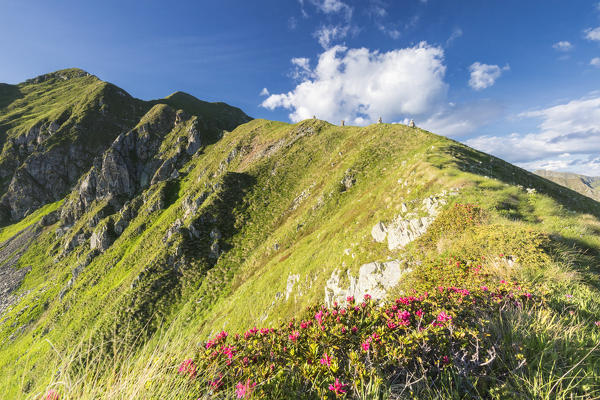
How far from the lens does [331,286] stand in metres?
20.6

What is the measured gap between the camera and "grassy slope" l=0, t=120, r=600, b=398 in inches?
251

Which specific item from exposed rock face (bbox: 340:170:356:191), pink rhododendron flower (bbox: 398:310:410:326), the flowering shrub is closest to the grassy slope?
exposed rock face (bbox: 340:170:356:191)

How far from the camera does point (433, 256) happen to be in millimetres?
13508

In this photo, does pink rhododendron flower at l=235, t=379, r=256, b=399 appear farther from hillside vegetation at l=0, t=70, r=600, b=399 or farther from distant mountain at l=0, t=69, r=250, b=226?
distant mountain at l=0, t=69, r=250, b=226

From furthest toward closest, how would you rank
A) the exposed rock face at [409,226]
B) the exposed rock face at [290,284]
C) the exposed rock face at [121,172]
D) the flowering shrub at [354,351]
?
the exposed rock face at [121,172]
the exposed rock face at [290,284]
the exposed rock face at [409,226]
the flowering shrub at [354,351]

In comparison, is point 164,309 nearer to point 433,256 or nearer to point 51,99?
point 433,256

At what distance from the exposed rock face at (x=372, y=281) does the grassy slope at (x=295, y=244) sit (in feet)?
4.61

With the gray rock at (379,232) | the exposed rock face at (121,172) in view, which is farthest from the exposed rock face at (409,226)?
the exposed rock face at (121,172)

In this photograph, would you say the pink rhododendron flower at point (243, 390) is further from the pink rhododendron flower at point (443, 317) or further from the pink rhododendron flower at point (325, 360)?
the pink rhododendron flower at point (443, 317)

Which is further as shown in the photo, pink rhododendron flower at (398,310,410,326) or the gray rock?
the gray rock

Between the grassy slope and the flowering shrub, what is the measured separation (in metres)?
0.86

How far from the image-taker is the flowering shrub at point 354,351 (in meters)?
4.30

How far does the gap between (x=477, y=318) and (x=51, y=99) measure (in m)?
303

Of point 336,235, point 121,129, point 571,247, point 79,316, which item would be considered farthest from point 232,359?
point 121,129
